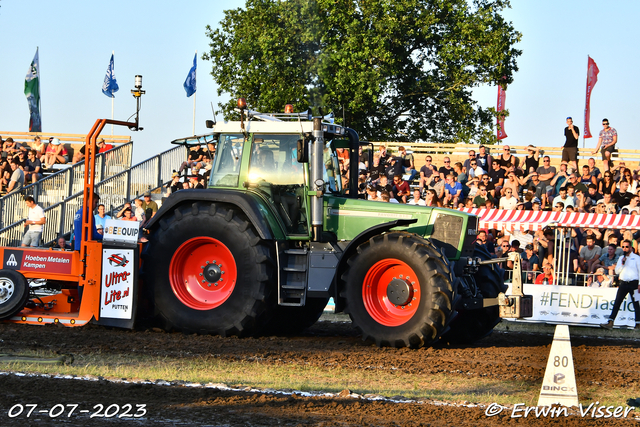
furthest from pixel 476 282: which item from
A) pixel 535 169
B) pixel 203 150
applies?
pixel 535 169

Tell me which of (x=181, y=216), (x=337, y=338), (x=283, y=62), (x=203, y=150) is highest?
(x=283, y=62)

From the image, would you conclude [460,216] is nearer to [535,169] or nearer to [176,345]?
[176,345]

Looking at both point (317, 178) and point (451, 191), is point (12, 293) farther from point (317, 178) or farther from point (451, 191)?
point (451, 191)

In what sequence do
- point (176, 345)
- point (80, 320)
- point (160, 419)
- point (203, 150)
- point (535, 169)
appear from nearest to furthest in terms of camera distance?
point (160, 419), point (176, 345), point (80, 320), point (203, 150), point (535, 169)

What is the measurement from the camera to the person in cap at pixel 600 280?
14.4 meters

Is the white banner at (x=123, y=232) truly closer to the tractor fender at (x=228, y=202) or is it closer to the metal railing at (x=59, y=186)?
the tractor fender at (x=228, y=202)

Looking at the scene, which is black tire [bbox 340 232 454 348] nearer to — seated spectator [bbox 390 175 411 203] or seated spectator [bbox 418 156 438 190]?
seated spectator [bbox 390 175 411 203]

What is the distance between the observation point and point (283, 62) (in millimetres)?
28703

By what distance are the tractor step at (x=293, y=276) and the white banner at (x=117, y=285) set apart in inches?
79.3

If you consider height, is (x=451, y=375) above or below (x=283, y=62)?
below

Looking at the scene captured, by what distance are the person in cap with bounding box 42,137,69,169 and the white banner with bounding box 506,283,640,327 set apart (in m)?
15.0

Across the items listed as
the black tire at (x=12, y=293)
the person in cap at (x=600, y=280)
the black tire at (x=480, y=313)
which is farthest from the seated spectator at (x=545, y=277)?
the black tire at (x=12, y=293)

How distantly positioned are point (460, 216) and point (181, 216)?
3556mm

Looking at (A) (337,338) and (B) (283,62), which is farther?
(B) (283,62)
